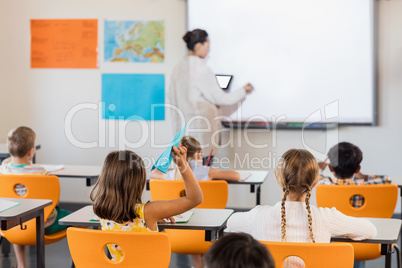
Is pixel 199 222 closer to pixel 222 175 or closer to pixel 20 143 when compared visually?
pixel 222 175

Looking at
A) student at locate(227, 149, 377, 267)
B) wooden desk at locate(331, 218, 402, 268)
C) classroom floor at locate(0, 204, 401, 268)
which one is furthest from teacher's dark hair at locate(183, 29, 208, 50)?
student at locate(227, 149, 377, 267)

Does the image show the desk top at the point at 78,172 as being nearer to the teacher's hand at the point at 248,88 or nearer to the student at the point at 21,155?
the student at the point at 21,155

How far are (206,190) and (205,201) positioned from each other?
7 centimetres

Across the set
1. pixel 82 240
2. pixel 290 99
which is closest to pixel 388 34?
pixel 290 99

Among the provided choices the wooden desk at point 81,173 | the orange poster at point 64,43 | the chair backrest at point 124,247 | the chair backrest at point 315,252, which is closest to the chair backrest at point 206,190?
the wooden desk at point 81,173

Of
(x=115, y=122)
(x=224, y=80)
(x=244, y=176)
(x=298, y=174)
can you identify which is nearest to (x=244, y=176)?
(x=244, y=176)

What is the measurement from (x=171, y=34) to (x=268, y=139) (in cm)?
132

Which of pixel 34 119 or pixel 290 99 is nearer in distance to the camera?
pixel 290 99

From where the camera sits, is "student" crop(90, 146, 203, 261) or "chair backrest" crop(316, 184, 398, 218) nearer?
"student" crop(90, 146, 203, 261)

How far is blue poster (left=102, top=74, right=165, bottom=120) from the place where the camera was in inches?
216

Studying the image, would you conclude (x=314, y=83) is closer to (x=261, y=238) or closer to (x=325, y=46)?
(x=325, y=46)

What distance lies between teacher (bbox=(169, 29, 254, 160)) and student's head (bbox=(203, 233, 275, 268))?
156 inches

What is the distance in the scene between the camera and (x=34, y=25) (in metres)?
5.69

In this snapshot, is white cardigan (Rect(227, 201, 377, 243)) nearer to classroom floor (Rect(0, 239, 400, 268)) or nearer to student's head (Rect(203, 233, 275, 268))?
student's head (Rect(203, 233, 275, 268))
